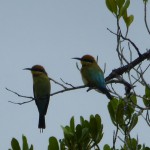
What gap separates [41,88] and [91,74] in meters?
0.98

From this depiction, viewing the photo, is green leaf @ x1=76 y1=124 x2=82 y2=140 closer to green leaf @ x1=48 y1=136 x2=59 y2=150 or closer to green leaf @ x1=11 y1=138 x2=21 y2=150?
green leaf @ x1=48 y1=136 x2=59 y2=150

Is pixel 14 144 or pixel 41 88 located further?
pixel 41 88

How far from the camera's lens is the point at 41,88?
689 centimetres

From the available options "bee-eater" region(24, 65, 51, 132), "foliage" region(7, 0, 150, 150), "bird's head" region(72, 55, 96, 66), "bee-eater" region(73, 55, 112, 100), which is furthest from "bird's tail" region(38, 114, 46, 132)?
"foliage" region(7, 0, 150, 150)

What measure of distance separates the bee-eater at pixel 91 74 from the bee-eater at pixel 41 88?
0.71 metres

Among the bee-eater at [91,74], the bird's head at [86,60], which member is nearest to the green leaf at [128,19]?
the bee-eater at [91,74]

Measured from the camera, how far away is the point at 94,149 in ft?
11.4

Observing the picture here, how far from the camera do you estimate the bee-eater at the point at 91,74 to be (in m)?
5.83

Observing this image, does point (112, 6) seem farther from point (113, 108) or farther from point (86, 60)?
point (86, 60)

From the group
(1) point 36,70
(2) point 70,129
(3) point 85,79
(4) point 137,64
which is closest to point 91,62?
(3) point 85,79

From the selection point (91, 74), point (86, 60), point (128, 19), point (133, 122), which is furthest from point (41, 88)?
point (133, 122)

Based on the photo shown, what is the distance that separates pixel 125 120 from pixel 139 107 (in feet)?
0.88

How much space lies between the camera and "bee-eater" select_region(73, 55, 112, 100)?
583cm

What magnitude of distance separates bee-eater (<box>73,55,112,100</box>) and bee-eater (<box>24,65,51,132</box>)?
0.71 meters
